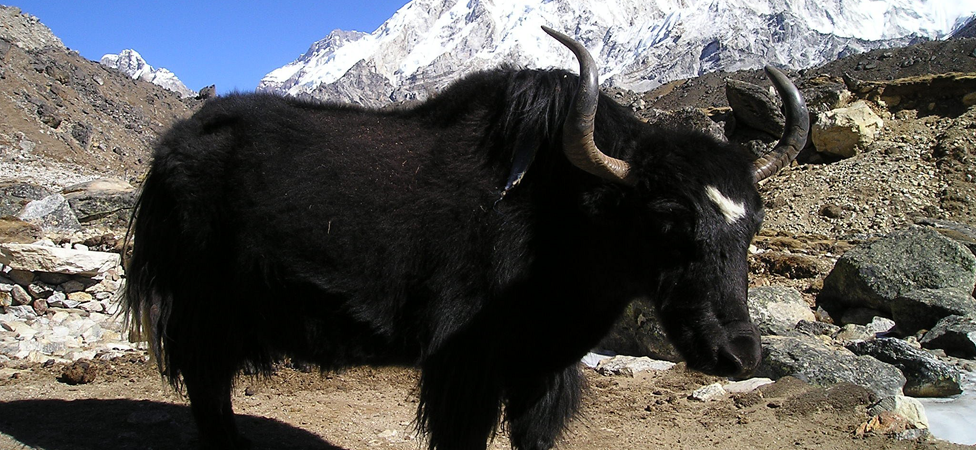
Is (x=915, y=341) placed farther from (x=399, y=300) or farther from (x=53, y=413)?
(x=53, y=413)

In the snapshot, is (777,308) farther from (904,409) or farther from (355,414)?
(355,414)

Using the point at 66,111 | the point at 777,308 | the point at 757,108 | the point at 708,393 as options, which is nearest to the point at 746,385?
the point at 708,393

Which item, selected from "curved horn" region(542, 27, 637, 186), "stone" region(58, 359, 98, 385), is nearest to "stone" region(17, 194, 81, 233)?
"stone" region(58, 359, 98, 385)

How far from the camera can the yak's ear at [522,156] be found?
318 centimetres

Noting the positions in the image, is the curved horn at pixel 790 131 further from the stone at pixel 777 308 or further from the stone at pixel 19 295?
the stone at pixel 19 295

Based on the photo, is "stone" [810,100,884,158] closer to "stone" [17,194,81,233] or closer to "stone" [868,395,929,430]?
"stone" [868,395,929,430]

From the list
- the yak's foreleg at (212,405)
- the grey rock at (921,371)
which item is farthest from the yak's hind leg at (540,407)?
the grey rock at (921,371)

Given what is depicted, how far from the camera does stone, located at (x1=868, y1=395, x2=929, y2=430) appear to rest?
4.55 meters

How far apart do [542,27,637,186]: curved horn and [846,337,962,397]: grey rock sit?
419 centimetres

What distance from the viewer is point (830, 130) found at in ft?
55.8

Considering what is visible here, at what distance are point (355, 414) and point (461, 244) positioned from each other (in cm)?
243

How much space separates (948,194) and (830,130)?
3451 millimetres

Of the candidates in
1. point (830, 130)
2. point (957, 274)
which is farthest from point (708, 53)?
point (957, 274)

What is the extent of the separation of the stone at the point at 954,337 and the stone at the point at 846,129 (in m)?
10.8
